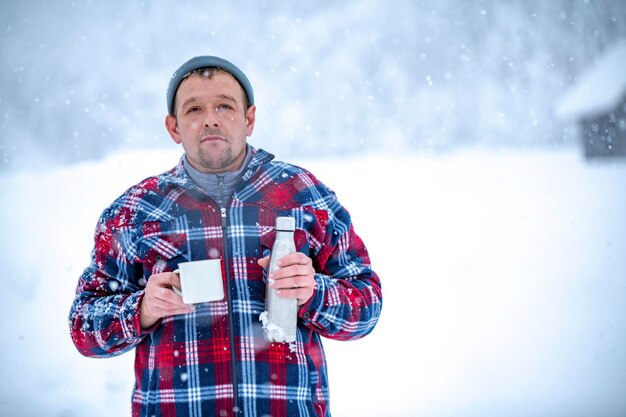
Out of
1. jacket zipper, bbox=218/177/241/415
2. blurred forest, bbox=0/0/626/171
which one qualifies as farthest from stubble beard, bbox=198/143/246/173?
blurred forest, bbox=0/0/626/171

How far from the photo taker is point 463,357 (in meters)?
3.33

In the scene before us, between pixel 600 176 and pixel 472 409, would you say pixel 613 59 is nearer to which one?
pixel 600 176

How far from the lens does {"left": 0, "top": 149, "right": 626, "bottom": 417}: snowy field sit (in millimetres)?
3166

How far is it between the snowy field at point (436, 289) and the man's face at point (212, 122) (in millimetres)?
2055

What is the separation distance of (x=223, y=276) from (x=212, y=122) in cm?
37

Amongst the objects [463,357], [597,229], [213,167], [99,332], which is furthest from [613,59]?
[99,332]

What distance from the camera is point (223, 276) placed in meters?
1.25

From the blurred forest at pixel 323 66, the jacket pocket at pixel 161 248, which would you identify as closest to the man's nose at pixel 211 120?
the jacket pocket at pixel 161 248

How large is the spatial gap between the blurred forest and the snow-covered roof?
0.28 feet

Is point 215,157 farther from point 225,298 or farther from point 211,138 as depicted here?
point 225,298

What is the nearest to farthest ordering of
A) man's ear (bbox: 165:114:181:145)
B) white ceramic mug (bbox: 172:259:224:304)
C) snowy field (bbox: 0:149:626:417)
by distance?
white ceramic mug (bbox: 172:259:224:304) → man's ear (bbox: 165:114:181:145) → snowy field (bbox: 0:149:626:417)

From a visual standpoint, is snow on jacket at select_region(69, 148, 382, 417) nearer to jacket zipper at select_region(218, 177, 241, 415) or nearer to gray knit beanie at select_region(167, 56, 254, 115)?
jacket zipper at select_region(218, 177, 241, 415)

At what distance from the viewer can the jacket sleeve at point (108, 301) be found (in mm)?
1216

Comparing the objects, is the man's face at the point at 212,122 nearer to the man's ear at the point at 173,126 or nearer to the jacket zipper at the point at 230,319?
the man's ear at the point at 173,126
